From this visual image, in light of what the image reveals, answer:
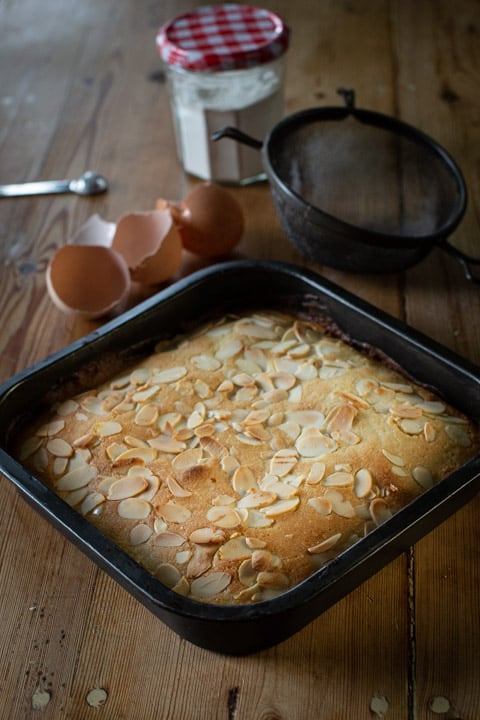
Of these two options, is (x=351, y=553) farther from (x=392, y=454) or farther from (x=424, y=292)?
(x=424, y=292)

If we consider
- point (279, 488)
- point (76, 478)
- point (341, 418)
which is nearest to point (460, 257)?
point (341, 418)

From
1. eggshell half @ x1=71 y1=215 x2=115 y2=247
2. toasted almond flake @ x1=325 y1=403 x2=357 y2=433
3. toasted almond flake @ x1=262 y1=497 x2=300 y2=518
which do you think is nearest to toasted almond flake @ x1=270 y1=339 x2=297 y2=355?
toasted almond flake @ x1=325 y1=403 x2=357 y2=433

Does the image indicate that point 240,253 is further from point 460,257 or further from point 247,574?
point 247,574

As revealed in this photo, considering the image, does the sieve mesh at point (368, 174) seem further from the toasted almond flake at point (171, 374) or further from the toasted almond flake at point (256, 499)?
the toasted almond flake at point (256, 499)

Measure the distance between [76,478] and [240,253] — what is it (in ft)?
1.57

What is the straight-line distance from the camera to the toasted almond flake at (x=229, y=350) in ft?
2.99

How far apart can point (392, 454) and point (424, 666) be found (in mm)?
183

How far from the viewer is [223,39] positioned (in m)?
1.18

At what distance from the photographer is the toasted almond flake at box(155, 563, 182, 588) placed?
692 mm

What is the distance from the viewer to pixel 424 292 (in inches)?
43.0

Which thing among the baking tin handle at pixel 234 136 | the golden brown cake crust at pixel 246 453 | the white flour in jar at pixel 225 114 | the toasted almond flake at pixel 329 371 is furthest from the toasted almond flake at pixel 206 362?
the white flour in jar at pixel 225 114

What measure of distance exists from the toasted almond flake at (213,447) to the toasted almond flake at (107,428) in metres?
0.08

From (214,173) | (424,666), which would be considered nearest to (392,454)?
(424,666)

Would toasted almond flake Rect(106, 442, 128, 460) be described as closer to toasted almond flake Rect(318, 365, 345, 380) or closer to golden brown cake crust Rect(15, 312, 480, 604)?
golden brown cake crust Rect(15, 312, 480, 604)
